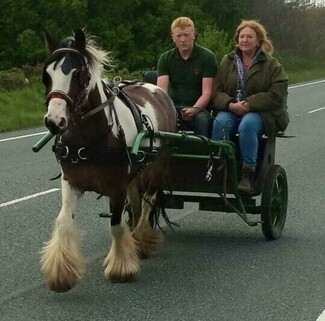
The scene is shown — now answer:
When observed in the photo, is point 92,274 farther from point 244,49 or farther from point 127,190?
point 244,49

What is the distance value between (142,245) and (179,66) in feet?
6.09

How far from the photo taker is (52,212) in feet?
31.1

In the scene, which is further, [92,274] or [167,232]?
[167,232]

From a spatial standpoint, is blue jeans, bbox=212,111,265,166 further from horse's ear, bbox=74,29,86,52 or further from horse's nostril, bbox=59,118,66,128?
horse's nostril, bbox=59,118,66,128

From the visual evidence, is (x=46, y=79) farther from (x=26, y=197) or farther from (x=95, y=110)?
(x=26, y=197)

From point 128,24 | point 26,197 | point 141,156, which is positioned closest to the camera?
point 141,156

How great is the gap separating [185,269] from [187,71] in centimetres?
209

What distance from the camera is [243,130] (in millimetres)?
8031

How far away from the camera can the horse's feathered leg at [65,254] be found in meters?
6.20

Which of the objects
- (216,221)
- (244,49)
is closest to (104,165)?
(244,49)

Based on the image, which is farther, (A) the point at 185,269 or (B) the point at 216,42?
(B) the point at 216,42

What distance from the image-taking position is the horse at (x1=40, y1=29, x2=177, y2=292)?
597 cm

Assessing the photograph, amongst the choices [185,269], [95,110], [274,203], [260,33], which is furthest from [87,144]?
[274,203]

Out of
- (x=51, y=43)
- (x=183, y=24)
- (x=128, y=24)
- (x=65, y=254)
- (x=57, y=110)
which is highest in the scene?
(x=51, y=43)
